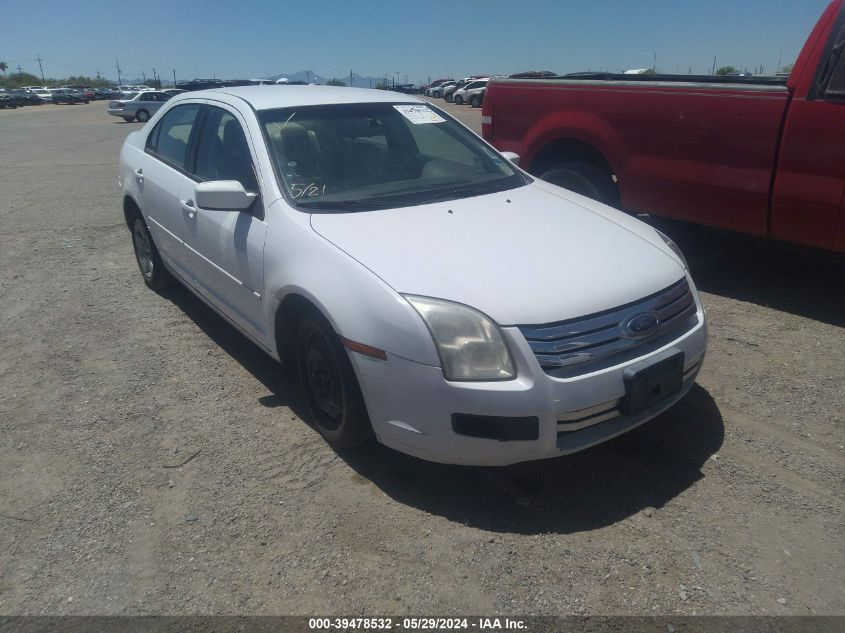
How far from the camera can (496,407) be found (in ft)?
8.82

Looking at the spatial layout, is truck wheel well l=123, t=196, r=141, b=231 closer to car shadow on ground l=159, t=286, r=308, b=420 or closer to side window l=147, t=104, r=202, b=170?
side window l=147, t=104, r=202, b=170

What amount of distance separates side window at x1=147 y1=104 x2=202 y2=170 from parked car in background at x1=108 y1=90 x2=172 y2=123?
2883 cm

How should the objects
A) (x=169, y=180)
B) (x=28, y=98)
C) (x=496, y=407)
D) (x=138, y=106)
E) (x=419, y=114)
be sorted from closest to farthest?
(x=496, y=407) < (x=419, y=114) < (x=169, y=180) < (x=138, y=106) < (x=28, y=98)

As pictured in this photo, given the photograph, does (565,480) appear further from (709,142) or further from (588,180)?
(588,180)

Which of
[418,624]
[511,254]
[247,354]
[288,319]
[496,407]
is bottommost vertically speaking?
[418,624]

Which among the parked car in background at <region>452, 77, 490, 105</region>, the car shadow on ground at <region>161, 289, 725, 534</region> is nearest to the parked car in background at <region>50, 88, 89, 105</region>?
the parked car in background at <region>452, 77, 490, 105</region>

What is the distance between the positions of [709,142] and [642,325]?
2803 mm

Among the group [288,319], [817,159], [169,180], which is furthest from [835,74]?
[169,180]

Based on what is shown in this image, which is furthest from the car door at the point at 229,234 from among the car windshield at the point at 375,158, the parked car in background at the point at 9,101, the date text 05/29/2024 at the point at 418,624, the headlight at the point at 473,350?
the parked car in background at the point at 9,101

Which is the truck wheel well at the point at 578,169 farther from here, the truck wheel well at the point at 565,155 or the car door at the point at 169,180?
the car door at the point at 169,180

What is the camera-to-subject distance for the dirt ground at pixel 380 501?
99.9 inches

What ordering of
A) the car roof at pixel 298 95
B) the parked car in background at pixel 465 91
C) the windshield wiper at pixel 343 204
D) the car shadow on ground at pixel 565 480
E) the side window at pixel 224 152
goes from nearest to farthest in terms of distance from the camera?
the car shadow on ground at pixel 565 480
the windshield wiper at pixel 343 204
the side window at pixel 224 152
the car roof at pixel 298 95
the parked car in background at pixel 465 91

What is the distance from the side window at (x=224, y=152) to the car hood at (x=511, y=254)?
0.79m

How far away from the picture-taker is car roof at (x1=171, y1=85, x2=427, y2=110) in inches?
164
